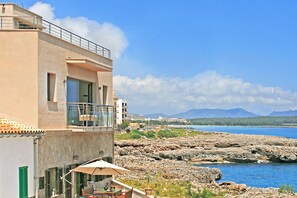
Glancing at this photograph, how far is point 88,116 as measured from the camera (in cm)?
2303

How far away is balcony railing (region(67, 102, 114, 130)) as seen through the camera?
22.5m

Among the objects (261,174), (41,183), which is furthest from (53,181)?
(261,174)

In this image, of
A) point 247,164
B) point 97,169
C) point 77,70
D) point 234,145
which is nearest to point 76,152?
point 97,169

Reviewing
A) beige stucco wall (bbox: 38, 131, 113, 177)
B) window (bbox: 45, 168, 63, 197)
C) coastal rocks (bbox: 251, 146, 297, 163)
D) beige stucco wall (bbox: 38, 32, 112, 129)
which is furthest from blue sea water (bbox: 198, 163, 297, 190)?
window (bbox: 45, 168, 63, 197)

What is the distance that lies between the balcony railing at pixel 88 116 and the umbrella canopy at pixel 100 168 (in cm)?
178

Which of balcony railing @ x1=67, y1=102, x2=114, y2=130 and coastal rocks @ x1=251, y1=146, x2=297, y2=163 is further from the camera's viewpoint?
coastal rocks @ x1=251, y1=146, x2=297, y2=163

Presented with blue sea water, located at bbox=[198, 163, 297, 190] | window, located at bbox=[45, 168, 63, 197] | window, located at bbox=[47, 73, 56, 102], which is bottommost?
blue sea water, located at bbox=[198, 163, 297, 190]

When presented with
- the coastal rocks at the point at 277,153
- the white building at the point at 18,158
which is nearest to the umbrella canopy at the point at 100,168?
the white building at the point at 18,158

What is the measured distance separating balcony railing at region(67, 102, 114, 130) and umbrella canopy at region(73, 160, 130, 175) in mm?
1779

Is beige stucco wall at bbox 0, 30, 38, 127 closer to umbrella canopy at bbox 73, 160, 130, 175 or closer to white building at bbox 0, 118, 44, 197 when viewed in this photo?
white building at bbox 0, 118, 44, 197

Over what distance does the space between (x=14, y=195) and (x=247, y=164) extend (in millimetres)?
67481

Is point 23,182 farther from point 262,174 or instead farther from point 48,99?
point 262,174

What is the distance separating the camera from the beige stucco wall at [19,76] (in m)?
18.9

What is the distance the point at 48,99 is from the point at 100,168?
3.32 m
